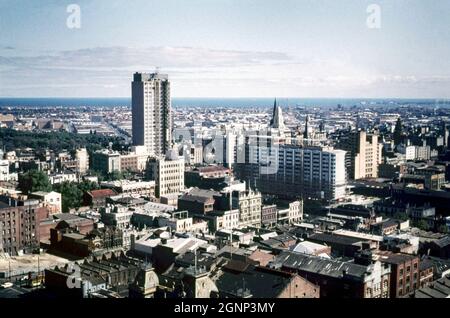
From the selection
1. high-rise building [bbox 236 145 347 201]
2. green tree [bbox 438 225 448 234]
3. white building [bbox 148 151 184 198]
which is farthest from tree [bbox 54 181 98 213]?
green tree [bbox 438 225 448 234]

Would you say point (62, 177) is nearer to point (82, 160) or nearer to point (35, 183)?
point (35, 183)

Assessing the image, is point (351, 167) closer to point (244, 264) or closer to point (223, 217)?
point (223, 217)
